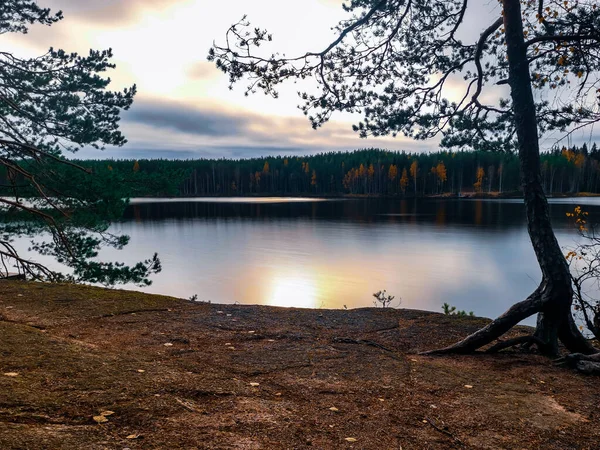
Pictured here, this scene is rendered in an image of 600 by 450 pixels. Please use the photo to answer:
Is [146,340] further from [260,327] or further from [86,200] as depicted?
[86,200]

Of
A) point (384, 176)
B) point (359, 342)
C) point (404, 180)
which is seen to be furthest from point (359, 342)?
point (384, 176)

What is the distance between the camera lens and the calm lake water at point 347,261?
19984 mm

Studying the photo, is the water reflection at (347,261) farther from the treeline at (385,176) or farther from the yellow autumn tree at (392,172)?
the yellow autumn tree at (392,172)

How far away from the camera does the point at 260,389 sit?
4422 mm

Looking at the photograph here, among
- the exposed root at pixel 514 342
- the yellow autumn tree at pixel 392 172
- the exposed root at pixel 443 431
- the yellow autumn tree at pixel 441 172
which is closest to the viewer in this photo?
the exposed root at pixel 443 431

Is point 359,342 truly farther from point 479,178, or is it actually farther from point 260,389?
point 479,178

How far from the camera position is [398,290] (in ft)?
68.6

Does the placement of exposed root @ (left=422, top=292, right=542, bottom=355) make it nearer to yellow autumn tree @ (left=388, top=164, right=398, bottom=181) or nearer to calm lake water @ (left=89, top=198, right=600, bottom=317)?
calm lake water @ (left=89, top=198, right=600, bottom=317)

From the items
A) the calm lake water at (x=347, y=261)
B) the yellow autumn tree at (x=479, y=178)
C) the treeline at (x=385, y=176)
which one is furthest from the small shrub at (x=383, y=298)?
the yellow autumn tree at (x=479, y=178)

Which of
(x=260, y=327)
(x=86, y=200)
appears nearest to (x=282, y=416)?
(x=260, y=327)

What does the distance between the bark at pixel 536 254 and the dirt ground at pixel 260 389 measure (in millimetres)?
426

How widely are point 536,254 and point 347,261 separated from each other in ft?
72.7

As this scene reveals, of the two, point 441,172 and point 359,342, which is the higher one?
point 441,172

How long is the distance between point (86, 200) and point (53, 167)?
108 cm
